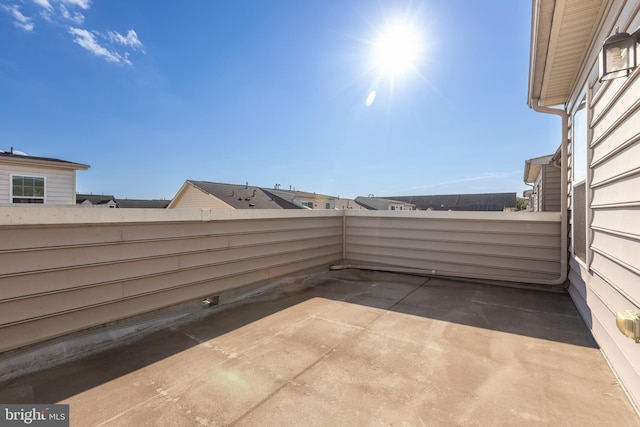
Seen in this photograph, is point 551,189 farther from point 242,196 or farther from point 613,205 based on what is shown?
point 242,196

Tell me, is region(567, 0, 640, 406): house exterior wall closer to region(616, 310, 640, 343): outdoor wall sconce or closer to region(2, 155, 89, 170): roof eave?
region(616, 310, 640, 343): outdoor wall sconce

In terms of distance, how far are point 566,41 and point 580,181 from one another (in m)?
1.45

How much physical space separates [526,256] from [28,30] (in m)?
11.2

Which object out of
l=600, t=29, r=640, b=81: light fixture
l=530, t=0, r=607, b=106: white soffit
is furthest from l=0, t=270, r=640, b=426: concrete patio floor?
l=530, t=0, r=607, b=106: white soffit

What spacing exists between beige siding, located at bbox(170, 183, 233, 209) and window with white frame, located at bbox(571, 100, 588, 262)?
1381 centimetres

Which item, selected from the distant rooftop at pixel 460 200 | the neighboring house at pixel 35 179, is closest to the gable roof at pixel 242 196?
the neighboring house at pixel 35 179

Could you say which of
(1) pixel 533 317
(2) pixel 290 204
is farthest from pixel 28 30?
(2) pixel 290 204

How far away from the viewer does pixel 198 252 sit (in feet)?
10.5

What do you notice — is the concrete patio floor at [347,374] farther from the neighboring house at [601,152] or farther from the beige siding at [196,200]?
the beige siding at [196,200]

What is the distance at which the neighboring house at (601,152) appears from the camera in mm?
1582

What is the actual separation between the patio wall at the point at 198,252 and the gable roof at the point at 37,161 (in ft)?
29.3

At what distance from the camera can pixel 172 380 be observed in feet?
5.85

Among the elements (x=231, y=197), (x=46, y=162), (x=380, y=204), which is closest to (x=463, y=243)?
(x=46, y=162)

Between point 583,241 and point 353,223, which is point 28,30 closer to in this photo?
point 353,223
